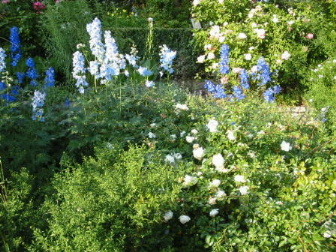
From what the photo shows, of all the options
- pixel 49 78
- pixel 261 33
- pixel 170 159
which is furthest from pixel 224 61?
pixel 170 159

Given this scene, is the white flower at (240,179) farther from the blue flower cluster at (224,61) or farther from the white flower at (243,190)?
the blue flower cluster at (224,61)

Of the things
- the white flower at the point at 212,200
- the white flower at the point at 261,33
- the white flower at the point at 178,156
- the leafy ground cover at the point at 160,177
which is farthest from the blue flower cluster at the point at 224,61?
the white flower at the point at 212,200

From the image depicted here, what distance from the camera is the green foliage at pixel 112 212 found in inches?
72.6

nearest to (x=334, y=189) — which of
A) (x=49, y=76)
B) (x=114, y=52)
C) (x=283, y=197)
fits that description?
(x=283, y=197)

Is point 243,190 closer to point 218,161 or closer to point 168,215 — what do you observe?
point 218,161

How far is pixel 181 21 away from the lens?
7.96 metres

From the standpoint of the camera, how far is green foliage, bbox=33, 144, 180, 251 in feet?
6.05

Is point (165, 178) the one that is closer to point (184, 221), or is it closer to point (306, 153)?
point (184, 221)

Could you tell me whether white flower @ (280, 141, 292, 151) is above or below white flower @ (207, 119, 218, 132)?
below

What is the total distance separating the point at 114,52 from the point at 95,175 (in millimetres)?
1463

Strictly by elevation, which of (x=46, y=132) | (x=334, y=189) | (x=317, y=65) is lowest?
(x=317, y=65)

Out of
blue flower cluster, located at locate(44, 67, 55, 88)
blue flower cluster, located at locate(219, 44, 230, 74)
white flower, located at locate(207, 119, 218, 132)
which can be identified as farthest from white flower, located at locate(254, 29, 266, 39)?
white flower, located at locate(207, 119, 218, 132)

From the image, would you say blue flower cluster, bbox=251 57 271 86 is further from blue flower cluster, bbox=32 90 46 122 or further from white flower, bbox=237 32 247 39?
blue flower cluster, bbox=32 90 46 122

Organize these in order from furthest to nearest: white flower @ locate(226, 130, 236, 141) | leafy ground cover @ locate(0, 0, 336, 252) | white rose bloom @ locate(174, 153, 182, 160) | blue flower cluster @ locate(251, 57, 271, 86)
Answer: blue flower cluster @ locate(251, 57, 271, 86)
white rose bloom @ locate(174, 153, 182, 160)
white flower @ locate(226, 130, 236, 141)
leafy ground cover @ locate(0, 0, 336, 252)
